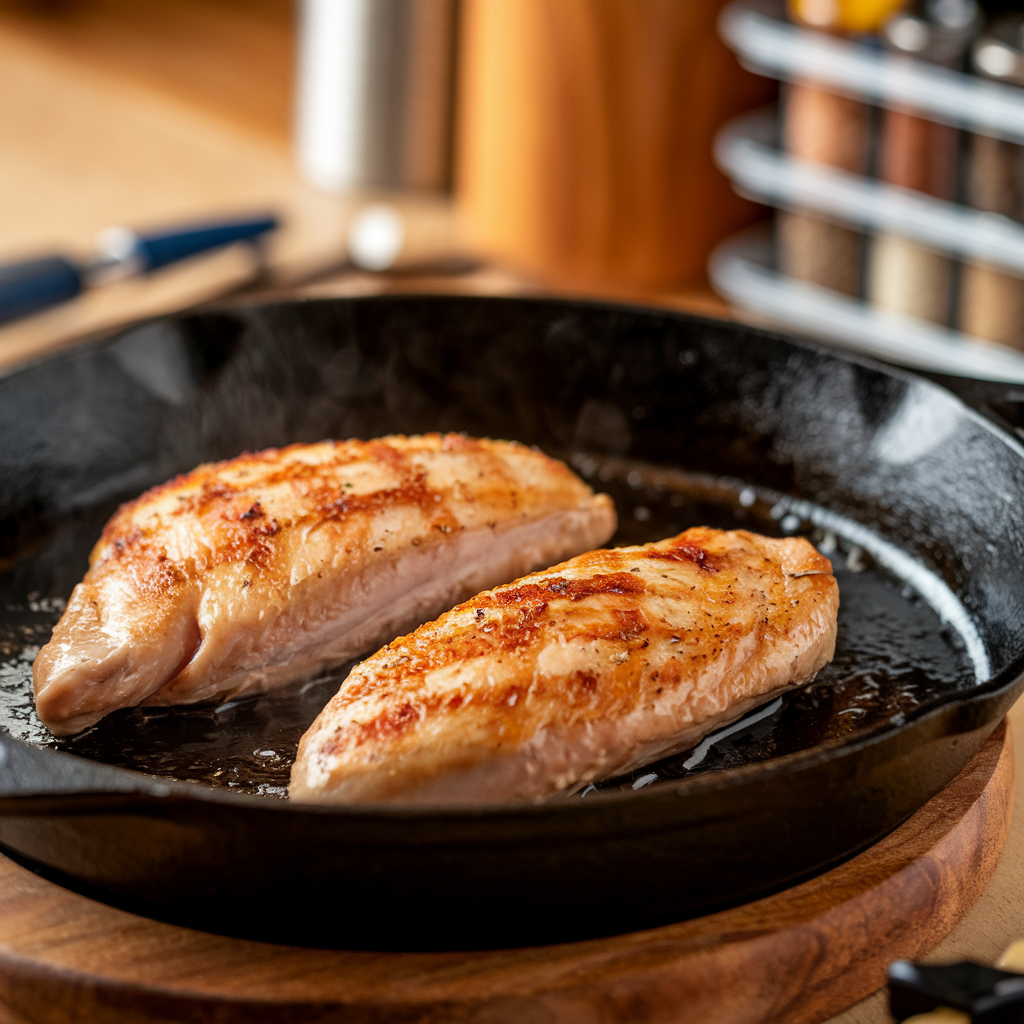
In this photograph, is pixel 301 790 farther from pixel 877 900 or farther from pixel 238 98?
pixel 238 98

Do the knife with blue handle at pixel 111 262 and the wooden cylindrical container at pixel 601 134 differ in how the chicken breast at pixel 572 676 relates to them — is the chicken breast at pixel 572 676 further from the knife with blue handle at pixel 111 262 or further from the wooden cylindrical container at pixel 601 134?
the wooden cylindrical container at pixel 601 134

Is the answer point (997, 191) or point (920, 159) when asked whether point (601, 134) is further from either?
point (997, 191)

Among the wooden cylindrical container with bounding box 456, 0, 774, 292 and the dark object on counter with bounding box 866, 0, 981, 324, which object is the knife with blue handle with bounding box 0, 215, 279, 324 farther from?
the dark object on counter with bounding box 866, 0, 981, 324

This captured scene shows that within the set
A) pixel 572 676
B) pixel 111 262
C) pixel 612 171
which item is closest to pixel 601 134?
pixel 612 171

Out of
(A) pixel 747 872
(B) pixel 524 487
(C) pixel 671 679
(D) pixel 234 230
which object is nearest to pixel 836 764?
(A) pixel 747 872

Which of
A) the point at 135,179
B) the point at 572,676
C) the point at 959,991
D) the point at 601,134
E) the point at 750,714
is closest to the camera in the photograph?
the point at 959,991
